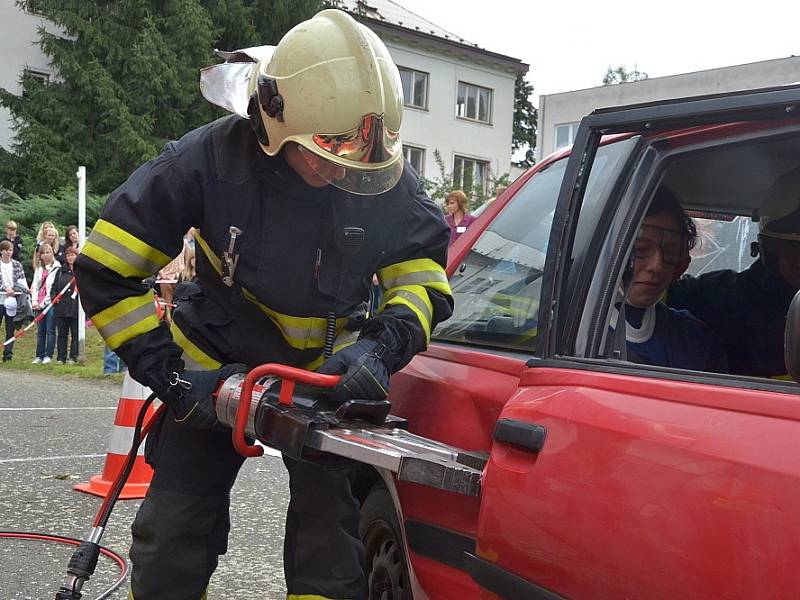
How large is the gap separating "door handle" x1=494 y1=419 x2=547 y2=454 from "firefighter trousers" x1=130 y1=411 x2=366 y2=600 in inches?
23.7

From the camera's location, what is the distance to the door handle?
183cm

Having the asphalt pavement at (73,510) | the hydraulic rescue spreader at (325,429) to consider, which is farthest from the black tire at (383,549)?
the asphalt pavement at (73,510)

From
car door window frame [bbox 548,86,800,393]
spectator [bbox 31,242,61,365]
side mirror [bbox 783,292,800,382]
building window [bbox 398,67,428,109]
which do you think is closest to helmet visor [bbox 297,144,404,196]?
car door window frame [bbox 548,86,800,393]

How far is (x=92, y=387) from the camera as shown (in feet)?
32.4

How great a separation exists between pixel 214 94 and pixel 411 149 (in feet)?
98.0

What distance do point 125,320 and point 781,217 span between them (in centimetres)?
178

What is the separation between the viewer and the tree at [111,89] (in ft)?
72.6

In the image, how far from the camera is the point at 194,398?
241cm

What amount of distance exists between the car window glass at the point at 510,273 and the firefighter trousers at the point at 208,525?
0.54 m

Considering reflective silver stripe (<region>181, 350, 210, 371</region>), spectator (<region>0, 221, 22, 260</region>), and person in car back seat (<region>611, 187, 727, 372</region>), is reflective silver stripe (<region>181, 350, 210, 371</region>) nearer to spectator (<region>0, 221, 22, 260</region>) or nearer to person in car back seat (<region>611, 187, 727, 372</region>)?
person in car back seat (<region>611, 187, 727, 372</region>)

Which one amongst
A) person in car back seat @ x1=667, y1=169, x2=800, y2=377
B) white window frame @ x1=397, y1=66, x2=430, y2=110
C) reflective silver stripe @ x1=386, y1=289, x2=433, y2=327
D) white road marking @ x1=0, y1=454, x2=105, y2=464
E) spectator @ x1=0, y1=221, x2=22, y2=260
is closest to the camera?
reflective silver stripe @ x1=386, y1=289, x2=433, y2=327

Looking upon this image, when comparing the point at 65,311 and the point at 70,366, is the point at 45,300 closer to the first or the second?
the point at 65,311

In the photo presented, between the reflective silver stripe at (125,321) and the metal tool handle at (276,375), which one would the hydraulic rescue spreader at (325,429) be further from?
the reflective silver stripe at (125,321)

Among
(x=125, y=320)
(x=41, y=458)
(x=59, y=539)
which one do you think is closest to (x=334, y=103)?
(x=125, y=320)
